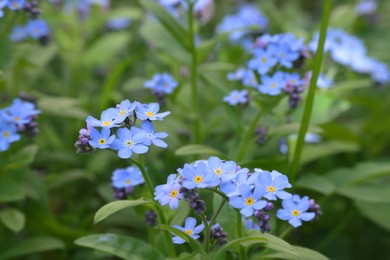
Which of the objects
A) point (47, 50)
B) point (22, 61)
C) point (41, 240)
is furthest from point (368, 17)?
point (41, 240)

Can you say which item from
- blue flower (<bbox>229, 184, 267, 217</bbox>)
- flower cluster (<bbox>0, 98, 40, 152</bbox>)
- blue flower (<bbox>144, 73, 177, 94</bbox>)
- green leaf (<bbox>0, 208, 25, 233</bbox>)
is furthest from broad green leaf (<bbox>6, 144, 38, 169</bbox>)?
blue flower (<bbox>229, 184, 267, 217</bbox>)

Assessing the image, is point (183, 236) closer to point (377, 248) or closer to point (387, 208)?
point (387, 208)

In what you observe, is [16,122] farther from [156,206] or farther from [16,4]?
[156,206]

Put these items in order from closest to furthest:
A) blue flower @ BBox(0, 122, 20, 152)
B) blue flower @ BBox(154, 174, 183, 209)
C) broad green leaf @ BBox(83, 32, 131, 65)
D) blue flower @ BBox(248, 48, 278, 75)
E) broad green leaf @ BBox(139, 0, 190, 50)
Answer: blue flower @ BBox(154, 174, 183, 209) → blue flower @ BBox(0, 122, 20, 152) → blue flower @ BBox(248, 48, 278, 75) → broad green leaf @ BBox(139, 0, 190, 50) → broad green leaf @ BBox(83, 32, 131, 65)

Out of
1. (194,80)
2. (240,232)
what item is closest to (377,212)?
(194,80)

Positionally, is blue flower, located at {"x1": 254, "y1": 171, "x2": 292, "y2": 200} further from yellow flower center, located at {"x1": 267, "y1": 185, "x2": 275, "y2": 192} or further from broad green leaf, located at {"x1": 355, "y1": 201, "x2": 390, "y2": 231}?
broad green leaf, located at {"x1": 355, "y1": 201, "x2": 390, "y2": 231}
